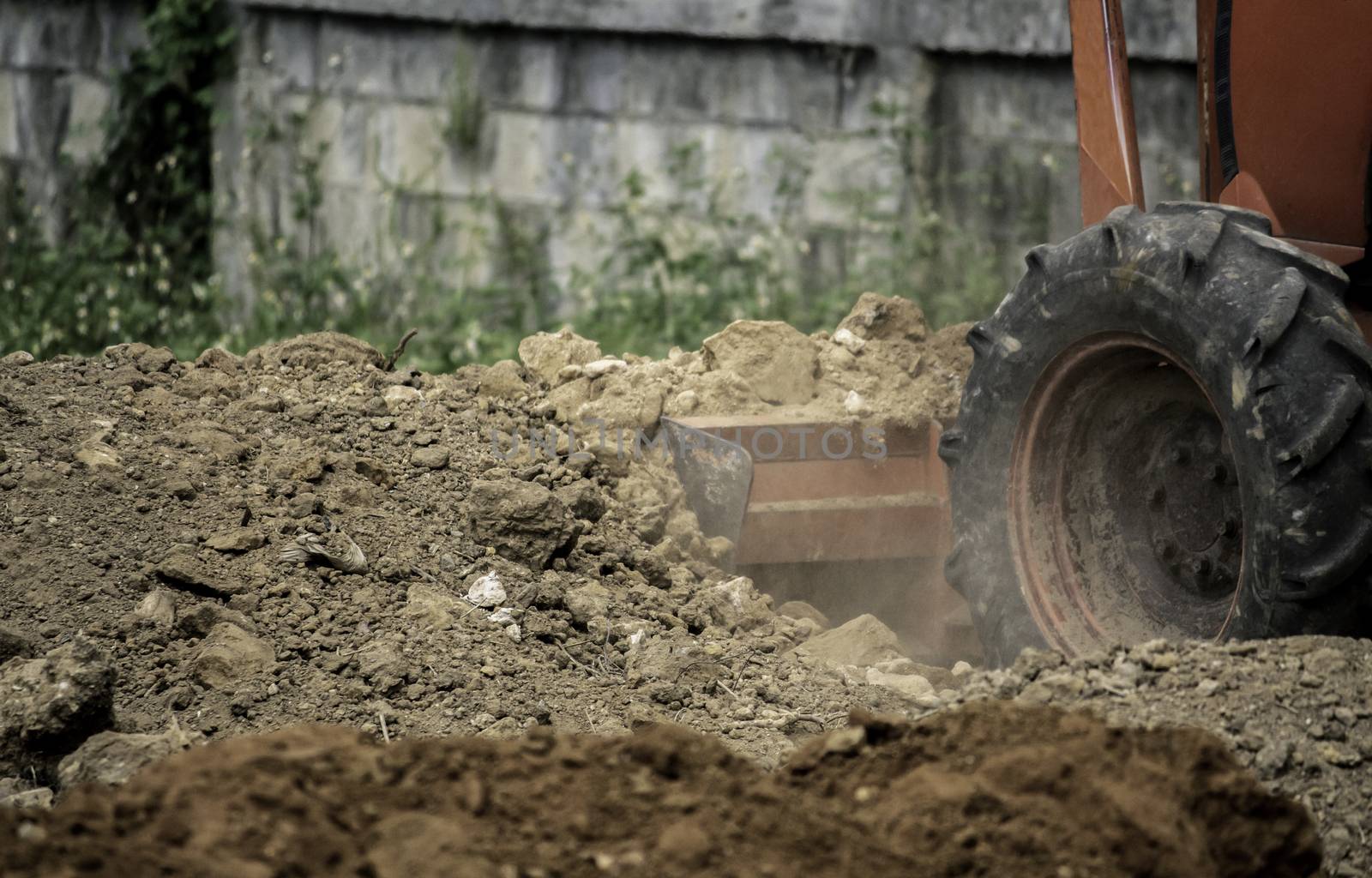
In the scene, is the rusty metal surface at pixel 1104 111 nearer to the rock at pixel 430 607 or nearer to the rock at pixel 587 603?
the rock at pixel 587 603

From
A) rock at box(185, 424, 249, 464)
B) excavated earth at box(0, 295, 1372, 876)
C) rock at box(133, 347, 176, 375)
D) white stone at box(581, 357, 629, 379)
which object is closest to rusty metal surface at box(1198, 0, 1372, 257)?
excavated earth at box(0, 295, 1372, 876)

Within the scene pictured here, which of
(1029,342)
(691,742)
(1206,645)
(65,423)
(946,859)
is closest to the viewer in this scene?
(946,859)

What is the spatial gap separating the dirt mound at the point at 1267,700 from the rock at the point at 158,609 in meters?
1.76

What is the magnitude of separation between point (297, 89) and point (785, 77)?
8.52 ft

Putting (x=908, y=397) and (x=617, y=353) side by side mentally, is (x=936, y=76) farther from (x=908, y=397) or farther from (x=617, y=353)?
(x=908, y=397)

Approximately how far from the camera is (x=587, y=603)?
12.9 feet

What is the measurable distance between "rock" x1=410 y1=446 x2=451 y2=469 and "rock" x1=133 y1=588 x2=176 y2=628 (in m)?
0.92

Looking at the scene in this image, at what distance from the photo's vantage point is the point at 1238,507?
11.6 feet

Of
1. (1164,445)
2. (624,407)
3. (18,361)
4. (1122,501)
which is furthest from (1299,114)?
(18,361)

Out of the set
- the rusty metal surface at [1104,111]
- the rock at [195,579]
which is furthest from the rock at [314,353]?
the rusty metal surface at [1104,111]

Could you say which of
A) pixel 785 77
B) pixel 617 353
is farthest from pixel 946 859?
pixel 785 77

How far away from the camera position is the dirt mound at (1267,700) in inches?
107

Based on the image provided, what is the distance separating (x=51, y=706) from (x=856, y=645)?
1.96 meters

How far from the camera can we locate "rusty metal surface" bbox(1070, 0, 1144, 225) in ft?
13.4
